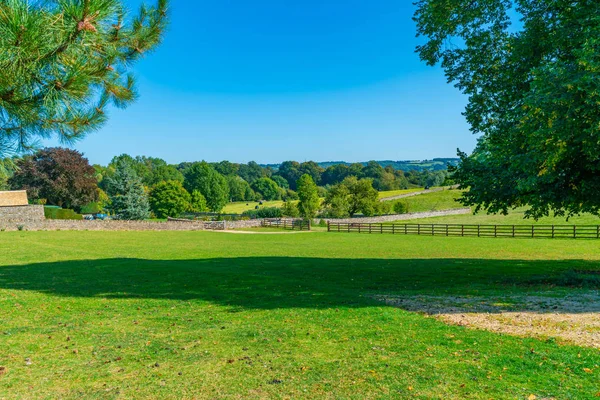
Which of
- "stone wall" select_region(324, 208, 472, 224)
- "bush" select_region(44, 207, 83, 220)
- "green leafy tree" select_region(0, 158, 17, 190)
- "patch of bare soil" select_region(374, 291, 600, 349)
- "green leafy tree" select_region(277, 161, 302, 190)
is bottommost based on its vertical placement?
"stone wall" select_region(324, 208, 472, 224)

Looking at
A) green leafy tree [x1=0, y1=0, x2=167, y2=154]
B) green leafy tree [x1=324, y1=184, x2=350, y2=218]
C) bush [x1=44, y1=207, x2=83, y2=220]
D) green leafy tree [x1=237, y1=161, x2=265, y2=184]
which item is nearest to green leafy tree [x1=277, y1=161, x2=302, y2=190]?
green leafy tree [x1=237, y1=161, x2=265, y2=184]

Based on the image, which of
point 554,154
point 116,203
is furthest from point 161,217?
point 554,154

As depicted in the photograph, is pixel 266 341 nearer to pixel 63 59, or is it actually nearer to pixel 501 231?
pixel 63 59

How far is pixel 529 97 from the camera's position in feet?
A: 29.9

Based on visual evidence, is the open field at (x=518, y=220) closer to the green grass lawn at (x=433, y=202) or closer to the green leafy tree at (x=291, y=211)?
the green grass lawn at (x=433, y=202)

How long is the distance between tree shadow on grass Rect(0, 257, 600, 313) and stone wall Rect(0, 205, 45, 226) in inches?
1204

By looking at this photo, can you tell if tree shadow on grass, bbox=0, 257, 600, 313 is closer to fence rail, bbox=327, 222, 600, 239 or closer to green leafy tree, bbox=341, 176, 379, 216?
fence rail, bbox=327, 222, 600, 239

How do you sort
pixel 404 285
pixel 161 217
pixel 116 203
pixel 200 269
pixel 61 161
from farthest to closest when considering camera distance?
pixel 161 217 → pixel 61 161 → pixel 116 203 → pixel 200 269 → pixel 404 285

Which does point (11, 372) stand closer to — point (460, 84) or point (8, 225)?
point (460, 84)

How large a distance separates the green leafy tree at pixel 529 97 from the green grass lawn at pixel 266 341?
2.92 metres

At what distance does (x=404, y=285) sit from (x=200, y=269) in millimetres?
8571

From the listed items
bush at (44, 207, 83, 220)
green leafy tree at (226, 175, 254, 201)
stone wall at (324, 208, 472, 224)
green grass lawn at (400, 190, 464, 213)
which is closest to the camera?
bush at (44, 207, 83, 220)

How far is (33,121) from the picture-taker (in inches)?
255

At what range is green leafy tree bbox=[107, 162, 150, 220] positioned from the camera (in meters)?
56.4
